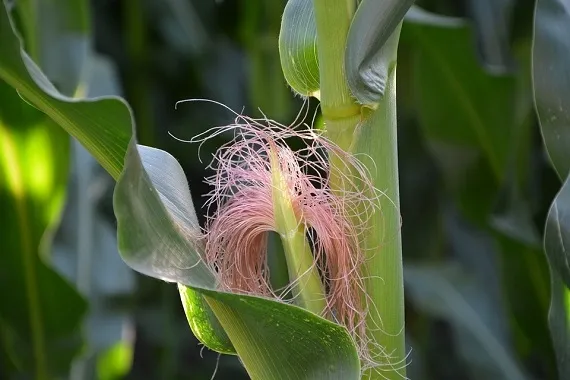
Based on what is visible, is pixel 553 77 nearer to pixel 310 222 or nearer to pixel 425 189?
pixel 310 222

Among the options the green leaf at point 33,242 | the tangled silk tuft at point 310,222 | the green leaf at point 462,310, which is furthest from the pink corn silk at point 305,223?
the green leaf at point 462,310

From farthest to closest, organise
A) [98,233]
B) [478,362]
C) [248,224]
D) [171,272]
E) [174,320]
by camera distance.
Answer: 1. [174,320]
2. [98,233]
3. [478,362]
4. [248,224]
5. [171,272]

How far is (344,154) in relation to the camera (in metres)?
0.42

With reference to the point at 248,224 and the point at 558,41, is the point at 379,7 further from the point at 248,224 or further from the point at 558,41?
the point at 558,41

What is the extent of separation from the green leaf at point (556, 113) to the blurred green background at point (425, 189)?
292mm

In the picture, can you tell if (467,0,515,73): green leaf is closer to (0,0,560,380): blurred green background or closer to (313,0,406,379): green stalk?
(0,0,560,380): blurred green background

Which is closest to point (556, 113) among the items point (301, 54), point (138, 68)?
point (301, 54)

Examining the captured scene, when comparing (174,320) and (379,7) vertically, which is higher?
(379,7)

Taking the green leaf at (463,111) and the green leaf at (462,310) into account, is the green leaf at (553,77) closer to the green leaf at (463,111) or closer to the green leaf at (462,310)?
the green leaf at (463,111)

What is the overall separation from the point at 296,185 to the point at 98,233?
74 centimetres

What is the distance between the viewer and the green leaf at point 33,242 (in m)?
0.90

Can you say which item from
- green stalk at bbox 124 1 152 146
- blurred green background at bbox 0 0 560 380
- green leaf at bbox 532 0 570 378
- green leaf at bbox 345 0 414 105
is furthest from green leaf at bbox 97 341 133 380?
green leaf at bbox 345 0 414 105

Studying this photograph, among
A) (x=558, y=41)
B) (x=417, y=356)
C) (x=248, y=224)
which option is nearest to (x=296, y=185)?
(x=248, y=224)

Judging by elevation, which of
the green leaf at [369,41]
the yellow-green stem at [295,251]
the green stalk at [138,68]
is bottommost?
the green stalk at [138,68]
